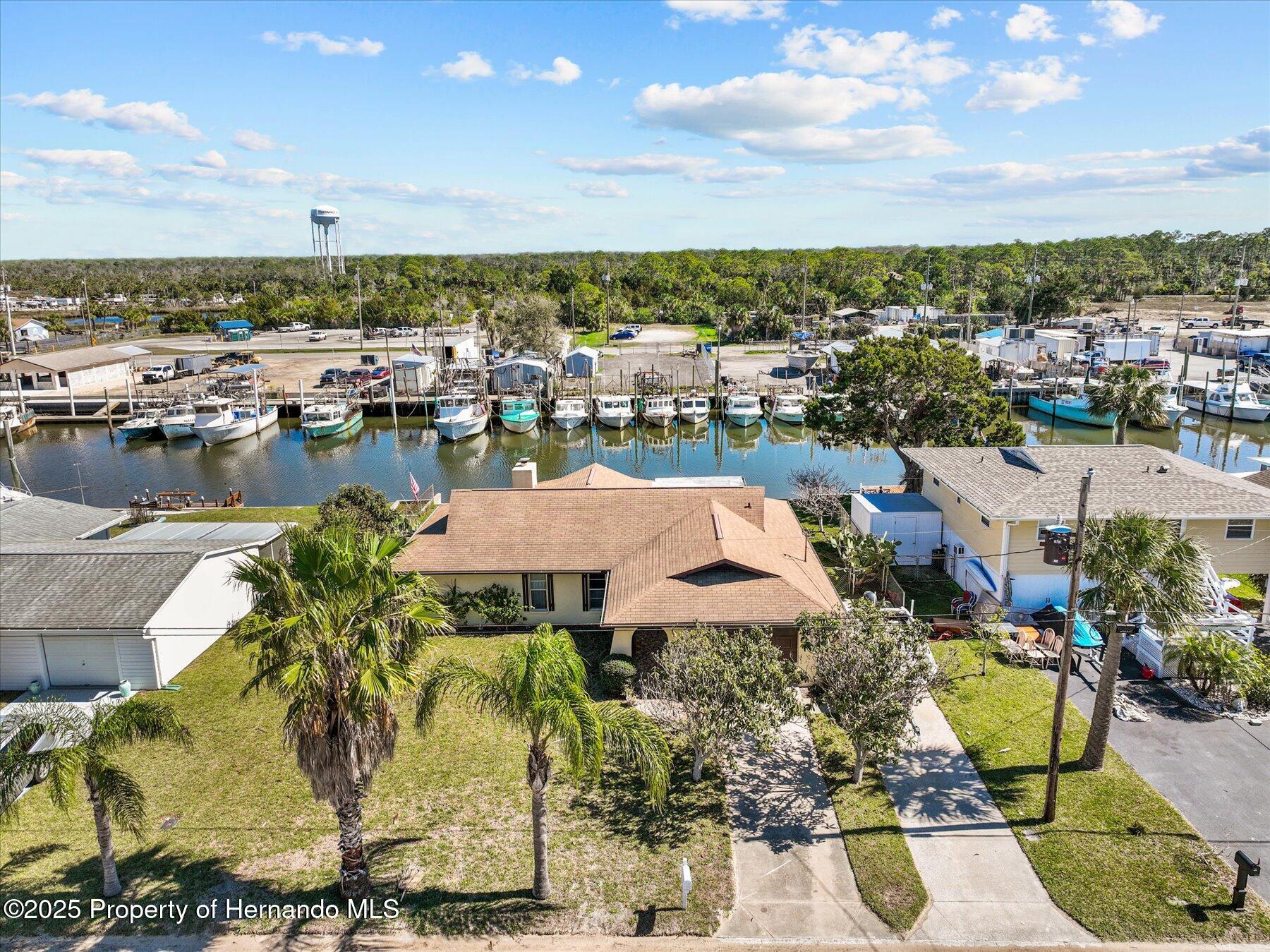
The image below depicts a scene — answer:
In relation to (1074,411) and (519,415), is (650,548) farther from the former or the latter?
(1074,411)

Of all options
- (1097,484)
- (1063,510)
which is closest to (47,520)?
(1063,510)

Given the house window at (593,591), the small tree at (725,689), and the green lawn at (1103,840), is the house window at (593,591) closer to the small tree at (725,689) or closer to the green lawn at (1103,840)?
the small tree at (725,689)

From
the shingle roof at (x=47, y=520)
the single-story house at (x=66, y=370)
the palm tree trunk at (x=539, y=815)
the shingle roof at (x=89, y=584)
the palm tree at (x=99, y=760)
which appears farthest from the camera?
the single-story house at (x=66, y=370)

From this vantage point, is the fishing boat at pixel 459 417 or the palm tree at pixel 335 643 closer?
the palm tree at pixel 335 643

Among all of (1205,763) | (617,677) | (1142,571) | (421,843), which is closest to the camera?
(421,843)

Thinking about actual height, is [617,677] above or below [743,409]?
below

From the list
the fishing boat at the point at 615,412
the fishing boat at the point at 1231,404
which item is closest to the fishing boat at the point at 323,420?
the fishing boat at the point at 615,412

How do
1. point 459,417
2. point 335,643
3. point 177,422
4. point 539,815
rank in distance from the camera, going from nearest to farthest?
point 335,643
point 539,815
point 177,422
point 459,417

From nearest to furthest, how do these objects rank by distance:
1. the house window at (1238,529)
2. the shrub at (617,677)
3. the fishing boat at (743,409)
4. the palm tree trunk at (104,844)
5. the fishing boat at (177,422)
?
the palm tree trunk at (104,844), the shrub at (617,677), the house window at (1238,529), the fishing boat at (177,422), the fishing boat at (743,409)
